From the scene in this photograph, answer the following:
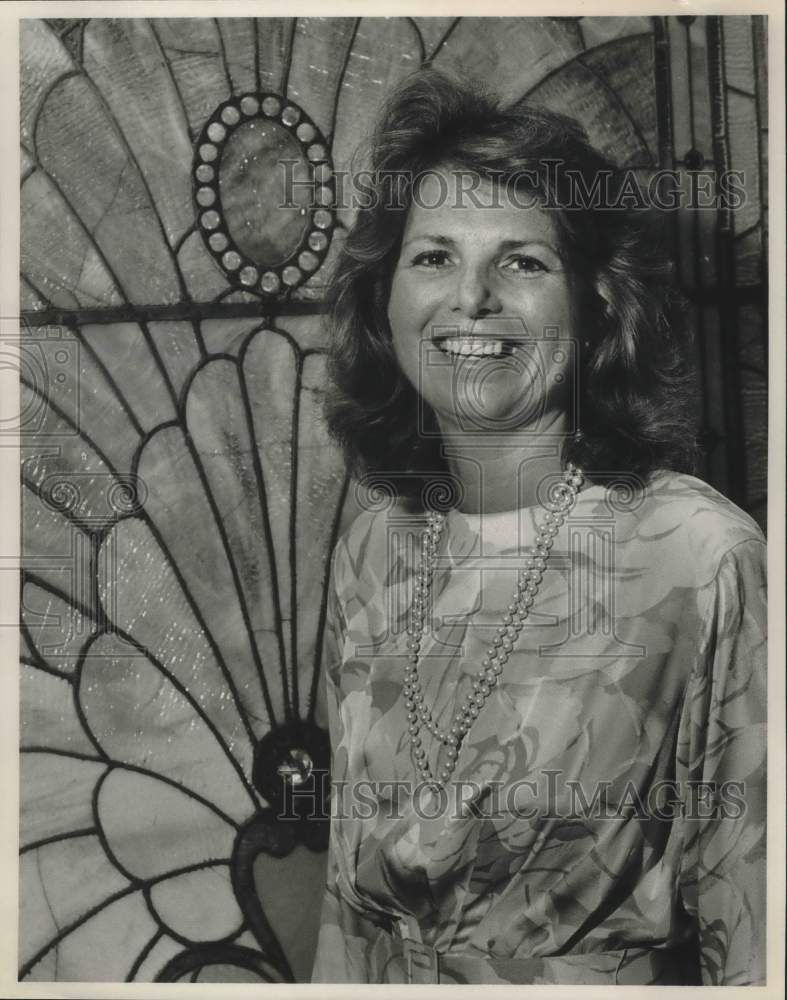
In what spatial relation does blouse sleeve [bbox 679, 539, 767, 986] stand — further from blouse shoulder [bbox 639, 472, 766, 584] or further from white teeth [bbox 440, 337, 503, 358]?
white teeth [bbox 440, 337, 503, 358]

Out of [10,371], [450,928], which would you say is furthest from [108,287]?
[450,928]

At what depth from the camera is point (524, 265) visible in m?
1.10

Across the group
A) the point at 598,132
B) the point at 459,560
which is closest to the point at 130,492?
the point at 459,560

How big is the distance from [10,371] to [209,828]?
0.49m

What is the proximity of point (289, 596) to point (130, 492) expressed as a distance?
7.3 inches

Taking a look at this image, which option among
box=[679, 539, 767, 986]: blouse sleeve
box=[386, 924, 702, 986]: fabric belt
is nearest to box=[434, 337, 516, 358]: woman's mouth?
box=[679, 539, 767, 986]: blouse sleeve

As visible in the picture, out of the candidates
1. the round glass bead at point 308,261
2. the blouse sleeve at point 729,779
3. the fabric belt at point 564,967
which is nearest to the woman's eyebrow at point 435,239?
the round glass bead at point 308,261

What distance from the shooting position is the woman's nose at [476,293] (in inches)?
42.9

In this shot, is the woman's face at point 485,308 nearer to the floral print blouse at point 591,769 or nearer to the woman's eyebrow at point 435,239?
the woman's eyebrow at point 435,239

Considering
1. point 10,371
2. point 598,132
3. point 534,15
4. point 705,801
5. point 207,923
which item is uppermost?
point 534,15

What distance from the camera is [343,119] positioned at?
45.1 inches

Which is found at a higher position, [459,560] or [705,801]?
[459,560]

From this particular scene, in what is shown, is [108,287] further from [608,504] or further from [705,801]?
[705,801]

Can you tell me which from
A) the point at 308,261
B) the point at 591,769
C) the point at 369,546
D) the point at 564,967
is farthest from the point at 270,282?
the point at 564,967
